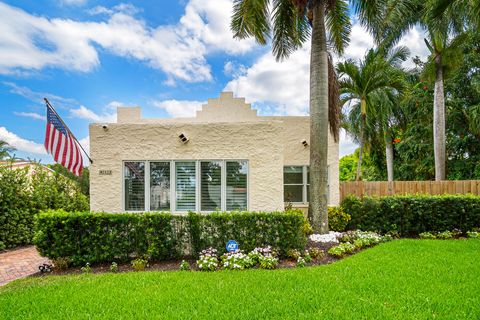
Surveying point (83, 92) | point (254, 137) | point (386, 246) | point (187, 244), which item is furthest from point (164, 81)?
point (386, 246)

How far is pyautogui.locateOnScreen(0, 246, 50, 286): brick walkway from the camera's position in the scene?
7385 millimetres

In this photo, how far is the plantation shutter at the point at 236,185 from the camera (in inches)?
381

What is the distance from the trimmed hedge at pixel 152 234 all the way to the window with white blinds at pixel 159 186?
189 centimetres

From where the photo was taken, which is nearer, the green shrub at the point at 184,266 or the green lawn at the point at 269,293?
the green lawn at the point at 269,293

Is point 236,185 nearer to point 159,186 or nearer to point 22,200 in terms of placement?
point 159,186

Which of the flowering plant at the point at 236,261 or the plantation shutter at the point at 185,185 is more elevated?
the plantation shutter at the point at 185,185

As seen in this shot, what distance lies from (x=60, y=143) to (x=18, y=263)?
3.68m

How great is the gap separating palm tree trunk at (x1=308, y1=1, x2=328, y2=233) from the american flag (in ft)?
23.8

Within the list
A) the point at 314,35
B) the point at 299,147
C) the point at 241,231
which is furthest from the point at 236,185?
the point at 314,35

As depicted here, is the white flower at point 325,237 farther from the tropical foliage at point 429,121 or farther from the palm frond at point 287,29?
the tropical foliage at point 429,121

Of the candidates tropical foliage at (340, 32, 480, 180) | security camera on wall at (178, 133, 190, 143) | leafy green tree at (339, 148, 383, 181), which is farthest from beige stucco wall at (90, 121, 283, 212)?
leafy green tree at (339, 148, 383, 181)

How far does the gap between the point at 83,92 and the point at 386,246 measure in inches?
422

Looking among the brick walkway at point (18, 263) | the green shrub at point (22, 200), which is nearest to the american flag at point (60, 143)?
the brick walkway at point (18, 263)

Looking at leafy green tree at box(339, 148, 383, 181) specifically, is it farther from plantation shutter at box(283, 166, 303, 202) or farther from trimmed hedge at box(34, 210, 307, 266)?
trimmed hedge at box(34, 210, 307, 266)
